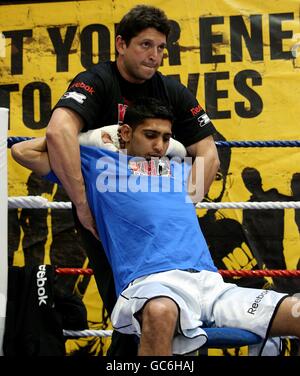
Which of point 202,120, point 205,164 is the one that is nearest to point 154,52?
point 202,120

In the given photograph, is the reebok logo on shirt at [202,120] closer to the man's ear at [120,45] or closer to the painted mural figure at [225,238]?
the man's ear at [120,45]

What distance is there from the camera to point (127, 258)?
7.23ft

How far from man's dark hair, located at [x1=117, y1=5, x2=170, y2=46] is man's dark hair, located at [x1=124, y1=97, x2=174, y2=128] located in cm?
27

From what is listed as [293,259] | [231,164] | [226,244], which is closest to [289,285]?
[293,259]

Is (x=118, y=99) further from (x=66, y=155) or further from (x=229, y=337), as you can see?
(x=229, y=337)

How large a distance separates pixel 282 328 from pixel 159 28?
116cm

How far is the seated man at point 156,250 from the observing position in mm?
2031

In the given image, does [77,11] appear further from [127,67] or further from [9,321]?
[9,321]

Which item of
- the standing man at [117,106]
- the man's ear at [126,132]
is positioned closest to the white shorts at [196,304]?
the standing man at [117,106]

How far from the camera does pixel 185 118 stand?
8.74 ft

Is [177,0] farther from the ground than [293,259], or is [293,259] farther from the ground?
[177,0]

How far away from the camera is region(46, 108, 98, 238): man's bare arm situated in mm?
2320
